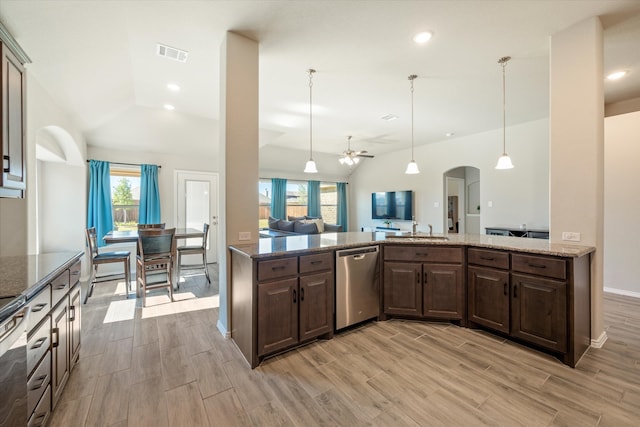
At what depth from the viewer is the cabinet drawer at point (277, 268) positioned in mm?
2158

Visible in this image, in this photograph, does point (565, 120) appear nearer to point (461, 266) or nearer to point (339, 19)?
point (461, 266)

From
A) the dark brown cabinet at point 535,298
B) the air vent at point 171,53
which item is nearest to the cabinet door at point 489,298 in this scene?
the dark brown cabinet at point 535,298

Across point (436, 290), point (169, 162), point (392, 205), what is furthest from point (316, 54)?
point (392, 205)

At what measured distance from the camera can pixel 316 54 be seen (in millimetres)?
2900

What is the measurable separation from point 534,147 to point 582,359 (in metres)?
4.28

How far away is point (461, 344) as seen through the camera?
8.09 ft

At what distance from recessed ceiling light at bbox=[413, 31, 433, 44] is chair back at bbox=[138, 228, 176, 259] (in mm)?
3755

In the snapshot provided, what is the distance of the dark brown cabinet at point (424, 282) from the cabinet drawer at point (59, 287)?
265cm

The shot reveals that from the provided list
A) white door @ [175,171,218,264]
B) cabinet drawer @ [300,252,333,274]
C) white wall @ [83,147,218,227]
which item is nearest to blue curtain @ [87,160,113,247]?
white wall @ [83,147,218,227]

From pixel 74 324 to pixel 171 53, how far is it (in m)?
2.65

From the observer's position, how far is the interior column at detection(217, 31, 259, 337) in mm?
2566

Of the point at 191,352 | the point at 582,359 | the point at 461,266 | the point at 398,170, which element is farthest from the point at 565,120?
the point at 398,170

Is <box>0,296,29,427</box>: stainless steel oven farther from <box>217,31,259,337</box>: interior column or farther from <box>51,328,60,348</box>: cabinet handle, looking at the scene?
<box>217,31,259,337</box>: interior column

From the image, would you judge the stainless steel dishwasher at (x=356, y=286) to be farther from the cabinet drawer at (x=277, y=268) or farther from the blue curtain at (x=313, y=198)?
the blue curtain at (x=313, y=198)
